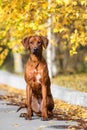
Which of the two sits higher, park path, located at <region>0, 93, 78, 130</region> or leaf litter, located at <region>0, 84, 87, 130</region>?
park path, located at <region>0, 93, 78, 130</region>

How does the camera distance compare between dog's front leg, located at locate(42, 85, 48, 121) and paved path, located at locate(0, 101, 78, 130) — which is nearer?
paved path, located at locate(0, 101, 78, 130)

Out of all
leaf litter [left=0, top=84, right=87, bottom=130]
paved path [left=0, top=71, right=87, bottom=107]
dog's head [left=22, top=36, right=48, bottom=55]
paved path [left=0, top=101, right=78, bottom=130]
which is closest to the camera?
paved path [left=0, top=101, right=78, bottom=130]

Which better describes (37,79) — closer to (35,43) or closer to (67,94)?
(35,43)

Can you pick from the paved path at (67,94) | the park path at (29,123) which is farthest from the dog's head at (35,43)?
the paved path at (67,94)

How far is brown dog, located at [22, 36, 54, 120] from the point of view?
35.6ft

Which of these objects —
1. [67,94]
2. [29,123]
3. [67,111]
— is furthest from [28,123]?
[67,94]

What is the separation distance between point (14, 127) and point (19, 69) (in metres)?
19.0

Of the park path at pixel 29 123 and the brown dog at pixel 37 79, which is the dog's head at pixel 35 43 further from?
the park path at pixel 29 123

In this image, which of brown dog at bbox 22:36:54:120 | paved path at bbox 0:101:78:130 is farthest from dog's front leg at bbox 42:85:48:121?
paved path at bbox 0:101:78:130

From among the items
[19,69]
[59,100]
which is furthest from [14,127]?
[19,69]

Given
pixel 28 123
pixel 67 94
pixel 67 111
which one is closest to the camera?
pixel 28 123

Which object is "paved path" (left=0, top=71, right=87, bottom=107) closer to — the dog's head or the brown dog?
the brown dog

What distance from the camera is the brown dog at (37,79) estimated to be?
10.9 metres

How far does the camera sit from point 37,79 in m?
11.1
